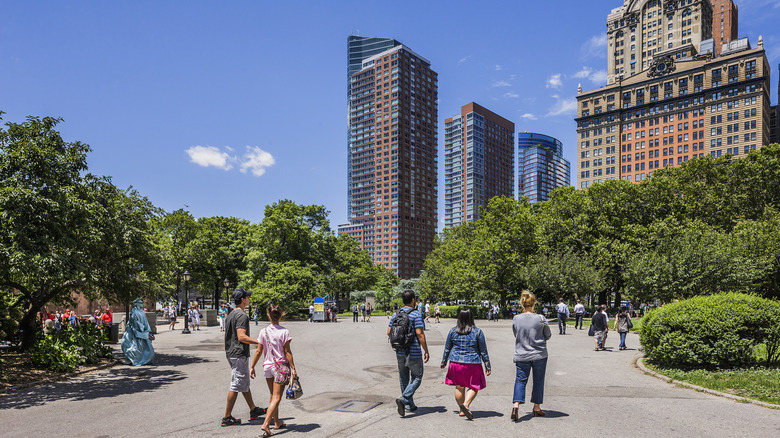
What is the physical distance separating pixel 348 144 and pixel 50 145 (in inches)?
7343

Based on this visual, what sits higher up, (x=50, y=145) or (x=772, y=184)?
(x=772, y=184)

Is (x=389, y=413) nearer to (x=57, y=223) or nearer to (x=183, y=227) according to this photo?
(x=57, y=223)

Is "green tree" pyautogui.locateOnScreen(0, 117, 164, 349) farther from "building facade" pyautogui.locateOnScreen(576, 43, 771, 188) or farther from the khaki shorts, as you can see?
"building facade" pyautogui.locateOnScreen(576, 43, 771, 188)

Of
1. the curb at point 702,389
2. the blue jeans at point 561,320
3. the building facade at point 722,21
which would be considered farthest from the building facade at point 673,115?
the curb at point 702,389

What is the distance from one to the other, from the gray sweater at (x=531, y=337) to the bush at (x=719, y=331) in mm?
6022

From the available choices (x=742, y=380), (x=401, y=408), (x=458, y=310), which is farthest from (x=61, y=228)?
(x=458, y=310)

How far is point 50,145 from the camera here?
12516 mm

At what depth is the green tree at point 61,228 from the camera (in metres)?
10.2

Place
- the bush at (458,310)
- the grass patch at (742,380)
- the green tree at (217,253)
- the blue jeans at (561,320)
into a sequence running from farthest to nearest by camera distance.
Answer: the green tree at (217,253), the bush at (458,310), the blue jeans at (561,320), the grass patch at (742,380)

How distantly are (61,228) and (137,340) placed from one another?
4.65m

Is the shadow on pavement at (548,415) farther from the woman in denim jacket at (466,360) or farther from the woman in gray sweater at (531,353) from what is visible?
the woman in denim jacket at (466,360)

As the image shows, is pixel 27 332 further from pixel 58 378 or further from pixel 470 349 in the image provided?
pixel 470 349

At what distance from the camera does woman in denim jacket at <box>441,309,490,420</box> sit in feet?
24.7

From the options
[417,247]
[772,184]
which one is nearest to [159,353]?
[772,184]
